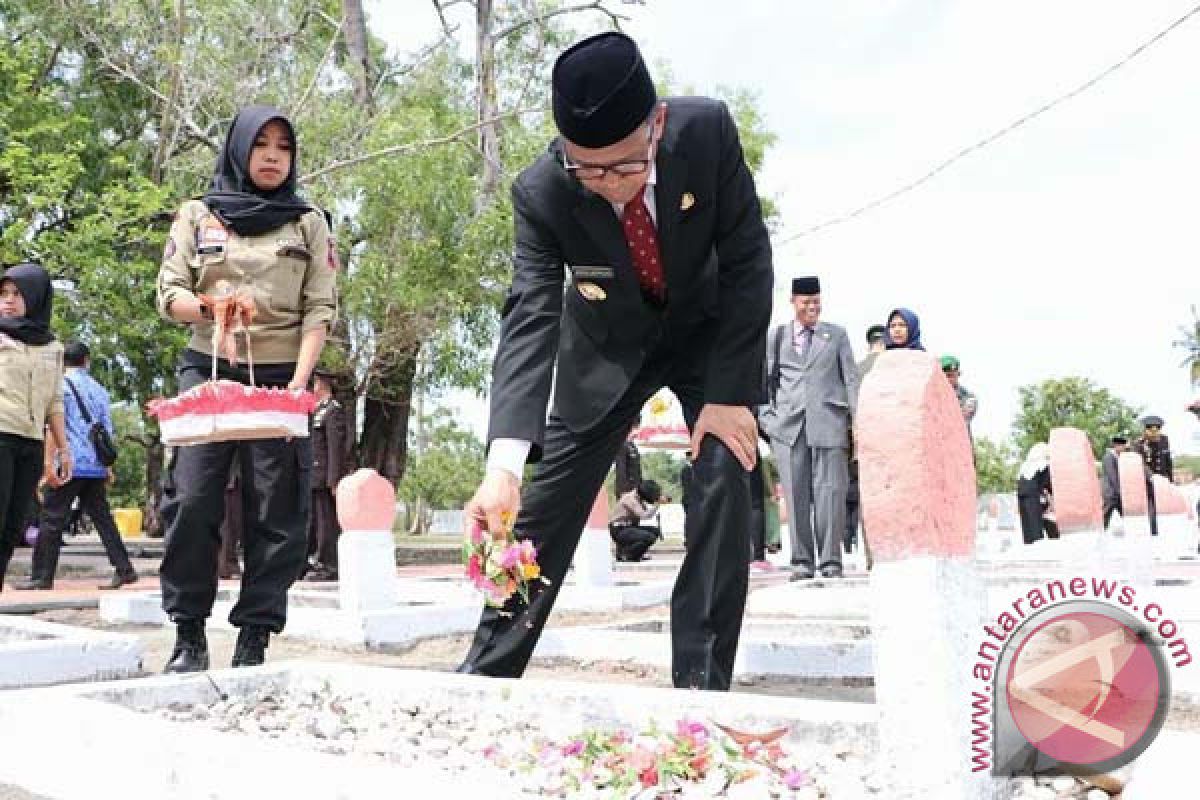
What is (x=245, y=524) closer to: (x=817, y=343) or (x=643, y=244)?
(x=643, y=244)

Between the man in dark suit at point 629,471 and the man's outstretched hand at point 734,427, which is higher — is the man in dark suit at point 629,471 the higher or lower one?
the higher one

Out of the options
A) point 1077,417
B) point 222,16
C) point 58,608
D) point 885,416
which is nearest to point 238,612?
point 885,416

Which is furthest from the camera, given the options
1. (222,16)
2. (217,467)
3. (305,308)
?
(222,16)

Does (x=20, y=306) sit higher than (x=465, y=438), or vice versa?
(x=465, y=438)

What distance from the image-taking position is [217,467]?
4285mm

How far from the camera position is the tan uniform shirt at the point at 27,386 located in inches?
263

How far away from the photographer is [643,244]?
10.9 feet

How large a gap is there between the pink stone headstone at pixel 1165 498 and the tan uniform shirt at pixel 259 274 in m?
12.6

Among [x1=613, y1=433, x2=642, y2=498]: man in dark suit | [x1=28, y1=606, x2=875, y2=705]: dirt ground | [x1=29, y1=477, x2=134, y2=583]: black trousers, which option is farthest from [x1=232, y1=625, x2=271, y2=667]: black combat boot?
[x1=613, y1=433, x2=642, y2=498]: man in dark suit

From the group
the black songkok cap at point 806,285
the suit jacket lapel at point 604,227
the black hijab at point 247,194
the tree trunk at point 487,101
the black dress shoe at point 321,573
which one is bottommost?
the black dress shoe at point 321,573

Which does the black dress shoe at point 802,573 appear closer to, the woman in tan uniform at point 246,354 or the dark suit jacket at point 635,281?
the woman in tan uniform at point 246,354

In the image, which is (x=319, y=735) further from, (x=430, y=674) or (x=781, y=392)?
(x=781, y=392)

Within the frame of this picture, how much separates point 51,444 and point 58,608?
1154mm

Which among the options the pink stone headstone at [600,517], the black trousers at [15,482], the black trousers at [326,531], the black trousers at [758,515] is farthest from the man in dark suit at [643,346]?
the black trousers at [326,531]
